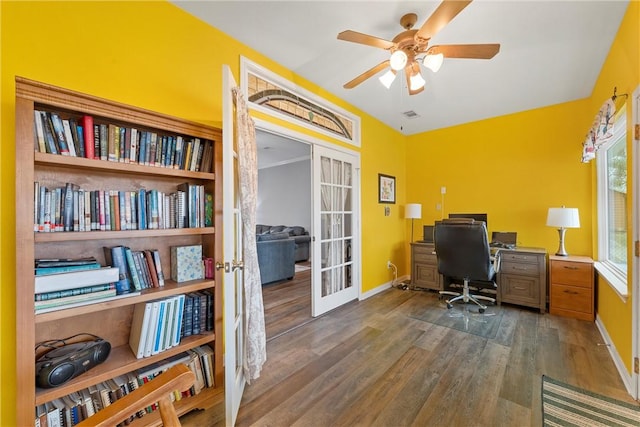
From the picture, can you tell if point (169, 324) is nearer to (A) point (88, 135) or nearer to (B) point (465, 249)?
(A) point (88, 135)

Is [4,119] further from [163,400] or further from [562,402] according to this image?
[562,402]

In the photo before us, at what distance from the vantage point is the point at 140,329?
147 cm

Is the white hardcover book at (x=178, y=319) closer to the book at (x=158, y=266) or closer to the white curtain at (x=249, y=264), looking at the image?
the book at (x=158, y=266)

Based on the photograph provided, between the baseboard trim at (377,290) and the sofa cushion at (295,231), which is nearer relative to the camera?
the baseboard trim at (377,290)

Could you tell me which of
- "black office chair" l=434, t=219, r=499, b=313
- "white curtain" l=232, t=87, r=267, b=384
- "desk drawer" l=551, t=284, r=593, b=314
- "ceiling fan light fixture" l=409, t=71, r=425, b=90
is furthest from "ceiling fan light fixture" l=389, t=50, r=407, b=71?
"desk drawer" l=551, t=284, r=593, b=314

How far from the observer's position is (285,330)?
2.74 meters

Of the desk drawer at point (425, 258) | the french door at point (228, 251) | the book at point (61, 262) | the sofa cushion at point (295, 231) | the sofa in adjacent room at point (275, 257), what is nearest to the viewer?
the book at point (61, 262)

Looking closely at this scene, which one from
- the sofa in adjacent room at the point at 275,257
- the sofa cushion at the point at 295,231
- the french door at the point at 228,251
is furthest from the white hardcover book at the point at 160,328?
the sofa cushion at the point at 295,231

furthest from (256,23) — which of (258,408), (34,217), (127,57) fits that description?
(258,408)

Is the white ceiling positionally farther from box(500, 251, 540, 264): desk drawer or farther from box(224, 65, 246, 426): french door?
box(500, 251, 540, 264): desk drawer

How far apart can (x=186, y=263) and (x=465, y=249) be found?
2.91 m

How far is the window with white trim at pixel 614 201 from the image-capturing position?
2342 millimetres

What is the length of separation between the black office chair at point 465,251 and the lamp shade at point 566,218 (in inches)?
30.1

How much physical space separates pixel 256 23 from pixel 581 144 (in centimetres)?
407
